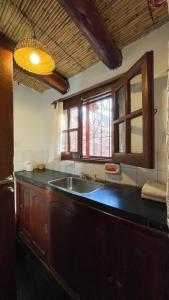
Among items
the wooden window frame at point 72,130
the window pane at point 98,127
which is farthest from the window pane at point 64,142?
the window pane at point 98,127

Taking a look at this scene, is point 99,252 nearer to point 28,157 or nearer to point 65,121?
point 65,121

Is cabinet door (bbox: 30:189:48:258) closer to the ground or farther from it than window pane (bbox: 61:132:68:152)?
closer to the ground

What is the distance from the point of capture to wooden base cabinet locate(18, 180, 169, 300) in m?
0.80

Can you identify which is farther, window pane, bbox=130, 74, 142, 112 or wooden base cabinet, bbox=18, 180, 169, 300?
window pane, bbox=130, 74, 142, 112

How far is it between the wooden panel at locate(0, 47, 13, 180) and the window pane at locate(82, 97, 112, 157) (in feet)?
3.42

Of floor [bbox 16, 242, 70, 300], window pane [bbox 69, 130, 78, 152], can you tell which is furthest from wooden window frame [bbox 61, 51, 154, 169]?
floor [bbox 16, 242, 70, 300]

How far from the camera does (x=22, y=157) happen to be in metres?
2.41

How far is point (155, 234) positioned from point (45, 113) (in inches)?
89.8

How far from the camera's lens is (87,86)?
1882 mm

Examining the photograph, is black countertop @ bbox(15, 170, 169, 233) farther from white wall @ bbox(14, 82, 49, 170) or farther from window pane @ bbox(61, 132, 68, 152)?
white wall @ bbox(14, 82, 49, 170)

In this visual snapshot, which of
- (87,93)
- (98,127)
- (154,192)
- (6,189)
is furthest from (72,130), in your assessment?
(154,192)

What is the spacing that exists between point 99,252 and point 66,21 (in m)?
1.73

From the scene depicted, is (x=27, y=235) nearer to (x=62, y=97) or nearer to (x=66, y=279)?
(x=66, y=279)

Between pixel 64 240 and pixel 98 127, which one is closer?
pixel 64 240
